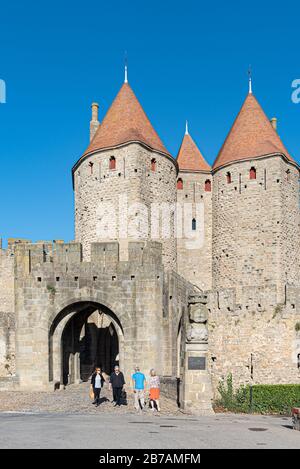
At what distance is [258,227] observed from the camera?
101ft

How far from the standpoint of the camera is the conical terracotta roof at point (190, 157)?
34.9 meters

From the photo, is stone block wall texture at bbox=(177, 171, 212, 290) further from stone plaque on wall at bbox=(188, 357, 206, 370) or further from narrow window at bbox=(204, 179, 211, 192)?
stone plaque on wall at bbox=(188, 357, 206, 370)

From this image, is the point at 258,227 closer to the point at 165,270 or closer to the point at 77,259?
the point at 165,270

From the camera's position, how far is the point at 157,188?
30.2 m

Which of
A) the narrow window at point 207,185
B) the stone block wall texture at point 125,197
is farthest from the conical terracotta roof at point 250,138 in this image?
the stone block wall texture at point 125,197

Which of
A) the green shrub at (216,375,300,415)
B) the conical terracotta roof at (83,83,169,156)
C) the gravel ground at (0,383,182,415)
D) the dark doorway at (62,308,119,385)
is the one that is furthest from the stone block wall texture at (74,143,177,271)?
the gravel ground at (0,383,182,415)

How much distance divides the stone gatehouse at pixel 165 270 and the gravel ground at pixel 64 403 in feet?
2.28

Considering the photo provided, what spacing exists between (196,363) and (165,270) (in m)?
12.2

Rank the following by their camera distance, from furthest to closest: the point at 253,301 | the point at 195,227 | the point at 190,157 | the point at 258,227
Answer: the point at 190,157
the point at 195,227
the point at 258,227
the point at 253,301

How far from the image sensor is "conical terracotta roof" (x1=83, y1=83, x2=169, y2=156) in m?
30.3

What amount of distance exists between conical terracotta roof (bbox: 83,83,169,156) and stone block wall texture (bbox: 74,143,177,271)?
0.50 m

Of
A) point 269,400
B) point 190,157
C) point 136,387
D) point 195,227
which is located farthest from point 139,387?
point 190,157

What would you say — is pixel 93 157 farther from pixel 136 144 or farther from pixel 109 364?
pixel 109 364
